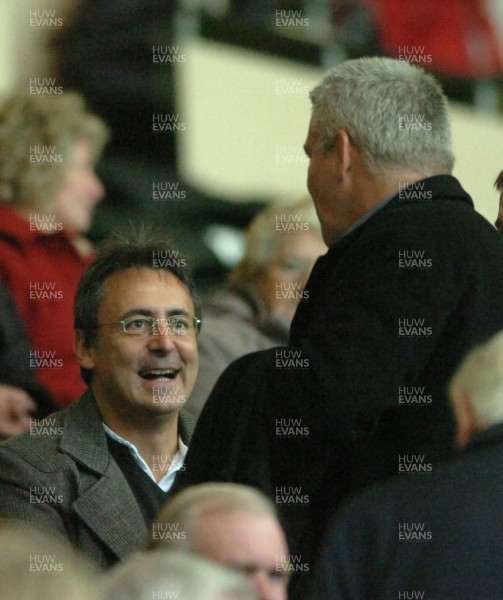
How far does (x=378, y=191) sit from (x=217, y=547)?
3.66 ft

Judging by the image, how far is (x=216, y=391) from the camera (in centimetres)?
366

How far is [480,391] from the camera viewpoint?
3.08m

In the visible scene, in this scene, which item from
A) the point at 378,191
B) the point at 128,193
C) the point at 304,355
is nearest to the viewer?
the point at 304,355

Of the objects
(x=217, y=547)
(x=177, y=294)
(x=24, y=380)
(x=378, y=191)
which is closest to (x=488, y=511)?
(x=217, y=547)

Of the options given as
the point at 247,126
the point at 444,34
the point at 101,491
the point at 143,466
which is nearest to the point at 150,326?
the point at 143,466

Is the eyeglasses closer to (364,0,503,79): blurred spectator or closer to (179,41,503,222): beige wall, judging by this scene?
(179,41,503,222): beige wall

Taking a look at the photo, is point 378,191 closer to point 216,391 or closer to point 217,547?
point 216,391

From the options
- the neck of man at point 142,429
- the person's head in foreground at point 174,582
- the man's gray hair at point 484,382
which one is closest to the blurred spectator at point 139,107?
the neck of man at point 142,429

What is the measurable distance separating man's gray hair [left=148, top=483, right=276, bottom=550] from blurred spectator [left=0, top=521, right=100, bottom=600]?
0.65 metres

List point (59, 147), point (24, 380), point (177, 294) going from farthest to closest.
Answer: point (59, 147)
point (24, 380)
point (177, 294)

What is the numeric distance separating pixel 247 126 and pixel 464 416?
497 cm

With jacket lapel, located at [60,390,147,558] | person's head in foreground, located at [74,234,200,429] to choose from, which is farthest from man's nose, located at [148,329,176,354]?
jacket lapel, located at [60,390,147,558]

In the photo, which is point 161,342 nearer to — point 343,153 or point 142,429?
point 142,429

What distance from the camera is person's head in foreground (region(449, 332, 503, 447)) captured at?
3053 millimetres
